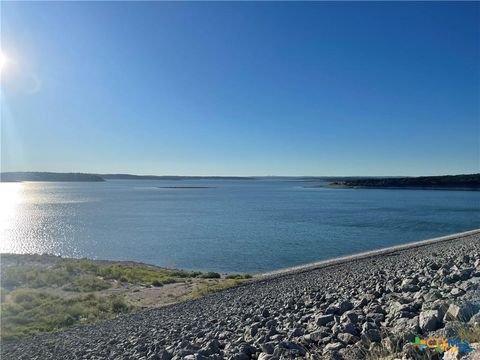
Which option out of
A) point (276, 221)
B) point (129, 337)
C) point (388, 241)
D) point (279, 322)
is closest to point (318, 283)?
point (279, 322)

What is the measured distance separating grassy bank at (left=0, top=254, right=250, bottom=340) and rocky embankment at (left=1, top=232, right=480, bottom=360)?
225 cm

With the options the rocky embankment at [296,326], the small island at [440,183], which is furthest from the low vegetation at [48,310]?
the small island at [440,183]

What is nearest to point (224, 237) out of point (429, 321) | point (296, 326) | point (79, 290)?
point (79, 290)

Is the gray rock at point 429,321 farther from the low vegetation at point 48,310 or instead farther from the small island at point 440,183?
the small island at point 440,183

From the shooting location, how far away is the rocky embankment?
7352mm

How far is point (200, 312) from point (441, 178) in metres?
200

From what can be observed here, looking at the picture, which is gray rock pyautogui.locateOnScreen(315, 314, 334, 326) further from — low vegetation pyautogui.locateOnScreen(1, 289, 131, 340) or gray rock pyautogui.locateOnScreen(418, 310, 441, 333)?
low vegetation pyautogui.locateOnScreen(1, 289, 131, 340)

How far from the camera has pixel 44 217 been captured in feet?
239

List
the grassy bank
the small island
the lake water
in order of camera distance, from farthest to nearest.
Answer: the small island, the lake water, the grassy bank

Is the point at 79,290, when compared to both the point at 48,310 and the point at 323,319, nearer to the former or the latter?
the point at 48,310

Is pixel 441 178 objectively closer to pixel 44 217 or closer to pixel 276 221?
pixel 276 221

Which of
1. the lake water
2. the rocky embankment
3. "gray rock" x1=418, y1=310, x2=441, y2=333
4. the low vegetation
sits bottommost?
the lake water

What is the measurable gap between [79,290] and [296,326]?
17.2 meters

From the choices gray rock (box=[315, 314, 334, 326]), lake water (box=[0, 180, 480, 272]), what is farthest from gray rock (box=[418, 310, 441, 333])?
lake water (box=[0, 180, 480, 272])
